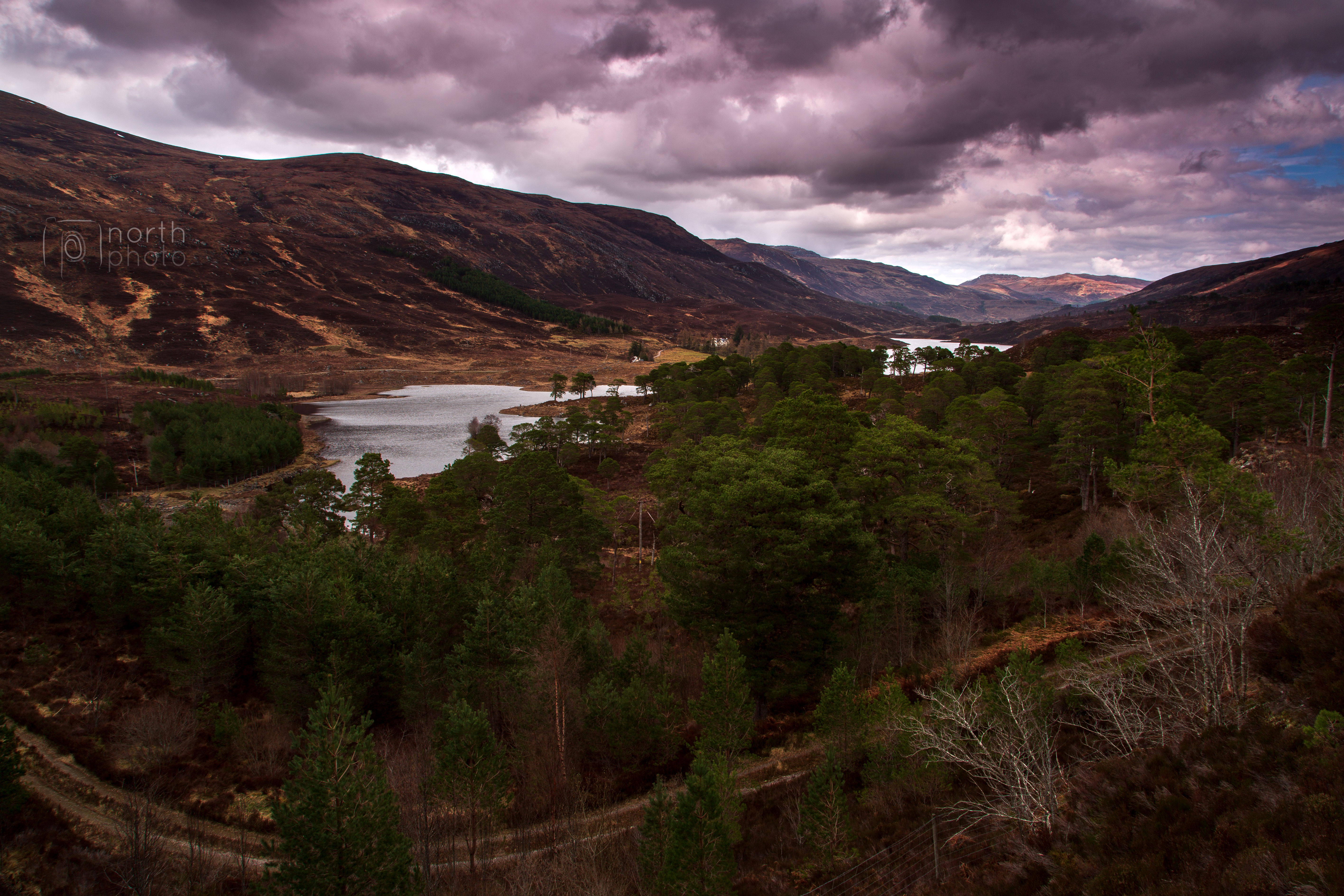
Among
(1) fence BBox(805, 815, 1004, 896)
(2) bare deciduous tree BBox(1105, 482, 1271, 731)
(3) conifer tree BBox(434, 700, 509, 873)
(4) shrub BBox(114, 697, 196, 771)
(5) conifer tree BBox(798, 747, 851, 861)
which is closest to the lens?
(2) bare deciduous tree BBox(1105, 482, 1271, 731)

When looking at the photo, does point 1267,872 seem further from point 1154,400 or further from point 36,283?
point 36,283

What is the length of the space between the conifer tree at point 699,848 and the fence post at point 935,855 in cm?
397

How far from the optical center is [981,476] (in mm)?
31094

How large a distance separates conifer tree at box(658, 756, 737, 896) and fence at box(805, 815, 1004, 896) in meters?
2.04

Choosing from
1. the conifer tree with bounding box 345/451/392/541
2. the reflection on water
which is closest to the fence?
the conifer tree with bounding box 345/451/392/541

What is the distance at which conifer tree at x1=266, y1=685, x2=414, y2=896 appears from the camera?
12.2 meters

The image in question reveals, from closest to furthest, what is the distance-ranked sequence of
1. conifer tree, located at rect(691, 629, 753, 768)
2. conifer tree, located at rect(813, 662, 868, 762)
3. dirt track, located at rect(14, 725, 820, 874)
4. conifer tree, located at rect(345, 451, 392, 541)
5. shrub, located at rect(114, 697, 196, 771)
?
1. conifer tree, located at rect(813, 662, 868, 762)
2. dirt track, located at rect(14, 725, 820, 874)
3. conifer tree, located at rect(691, 629, 753, 768)
4. shrub, located at rect(114, 697, 196, 771)
5. conifer tree, located at rect(345, 451, 392, 541)

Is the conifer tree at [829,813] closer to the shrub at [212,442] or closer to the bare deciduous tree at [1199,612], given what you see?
the bare deciduous tree at [1199,612]

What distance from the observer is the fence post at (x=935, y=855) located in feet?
40.3

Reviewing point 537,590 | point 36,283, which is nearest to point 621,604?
point 537,590

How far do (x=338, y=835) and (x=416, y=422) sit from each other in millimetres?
100634

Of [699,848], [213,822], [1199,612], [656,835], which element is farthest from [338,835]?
[1199,612]

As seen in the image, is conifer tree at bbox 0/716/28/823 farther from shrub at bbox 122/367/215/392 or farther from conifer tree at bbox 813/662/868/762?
shrub at bbox 122/367/215/392

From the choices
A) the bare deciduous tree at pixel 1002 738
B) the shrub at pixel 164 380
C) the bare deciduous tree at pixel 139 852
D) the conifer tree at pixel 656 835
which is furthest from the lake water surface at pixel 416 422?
the bare deciduous tree at pixel 1002 738
